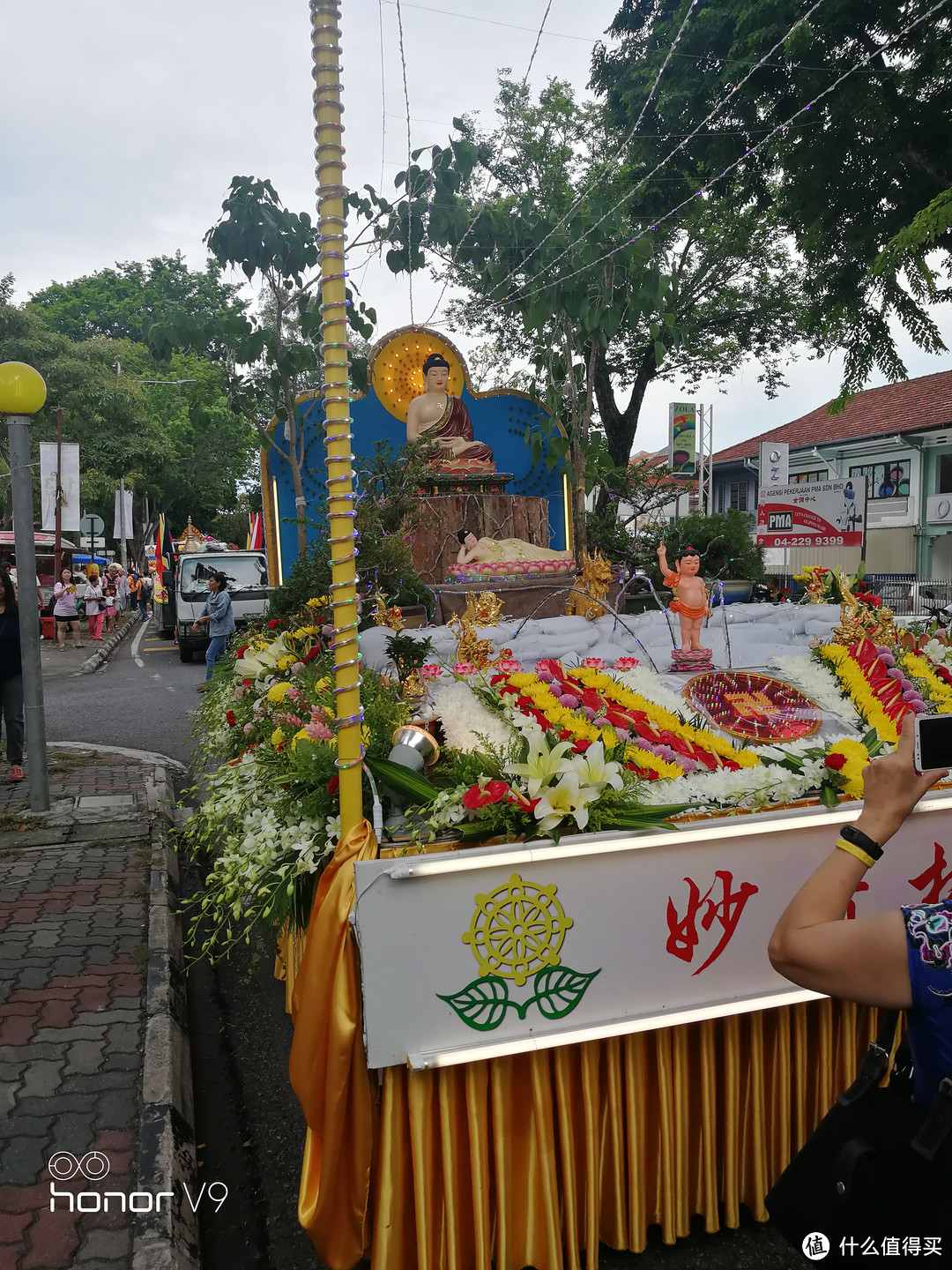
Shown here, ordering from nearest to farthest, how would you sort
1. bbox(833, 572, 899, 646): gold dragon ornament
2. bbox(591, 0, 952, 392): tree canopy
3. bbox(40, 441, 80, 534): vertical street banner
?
bbox(833, 572, 899, 646): gold dragon ornament → bbox(591, 0, 952, 392): tree canopy → bbox(40, 441, 80, 534): vertical street banner

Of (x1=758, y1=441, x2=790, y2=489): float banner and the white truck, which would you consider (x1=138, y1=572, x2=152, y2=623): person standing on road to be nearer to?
the white truck

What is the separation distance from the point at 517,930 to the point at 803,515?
51.6 ft

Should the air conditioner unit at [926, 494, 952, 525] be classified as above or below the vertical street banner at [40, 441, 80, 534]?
above

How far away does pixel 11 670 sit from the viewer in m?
6.67

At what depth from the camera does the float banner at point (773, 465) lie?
1700cm

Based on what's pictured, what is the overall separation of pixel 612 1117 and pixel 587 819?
0.79m

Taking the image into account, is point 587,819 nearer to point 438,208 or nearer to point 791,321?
point 438,208

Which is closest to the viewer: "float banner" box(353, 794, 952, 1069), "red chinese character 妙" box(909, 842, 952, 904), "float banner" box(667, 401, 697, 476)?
"float banner" box(353, 794, 952, 1069)

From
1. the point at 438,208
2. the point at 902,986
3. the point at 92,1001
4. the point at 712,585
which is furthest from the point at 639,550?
the point at 902,986

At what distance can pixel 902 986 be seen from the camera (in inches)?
48.9

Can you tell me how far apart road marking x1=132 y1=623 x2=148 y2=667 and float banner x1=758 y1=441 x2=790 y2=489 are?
39.7ft

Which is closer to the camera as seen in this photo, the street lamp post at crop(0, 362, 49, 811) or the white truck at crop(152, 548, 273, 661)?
the street lamp post at crop(0, 362, 49, 811)

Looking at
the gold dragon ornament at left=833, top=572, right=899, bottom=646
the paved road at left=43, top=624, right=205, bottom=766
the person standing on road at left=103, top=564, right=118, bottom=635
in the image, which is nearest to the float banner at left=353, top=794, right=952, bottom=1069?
the gold dragon ornament at left=833, top=572, right=899, bottom=646

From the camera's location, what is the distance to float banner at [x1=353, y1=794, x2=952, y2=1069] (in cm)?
206
